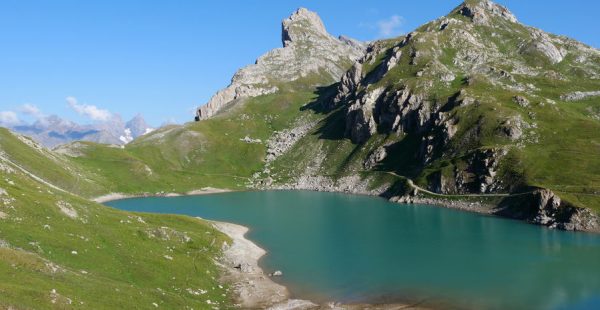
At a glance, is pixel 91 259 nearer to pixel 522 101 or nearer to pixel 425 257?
pixel 425 257

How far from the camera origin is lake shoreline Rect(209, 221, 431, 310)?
66.9m

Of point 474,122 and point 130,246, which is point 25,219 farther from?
point 474,122

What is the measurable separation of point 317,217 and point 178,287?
8407 cm

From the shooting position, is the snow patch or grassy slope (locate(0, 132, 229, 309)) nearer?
grassy slope (locate(0, 132, 229, 309))

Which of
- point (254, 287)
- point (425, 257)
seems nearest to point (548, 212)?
point (425, 257)

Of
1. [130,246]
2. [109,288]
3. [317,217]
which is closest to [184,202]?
[317,217]

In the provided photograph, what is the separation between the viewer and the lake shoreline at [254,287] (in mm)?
66875

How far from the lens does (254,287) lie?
2936 inches

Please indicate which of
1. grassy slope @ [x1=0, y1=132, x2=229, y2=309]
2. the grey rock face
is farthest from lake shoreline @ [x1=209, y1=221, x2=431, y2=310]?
the grey rock face

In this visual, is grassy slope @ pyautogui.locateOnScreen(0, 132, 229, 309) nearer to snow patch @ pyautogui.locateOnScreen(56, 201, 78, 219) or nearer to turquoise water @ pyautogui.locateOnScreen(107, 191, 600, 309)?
snow patch @ pyautogui.locateOnScreen(56, 201, 78, 219)

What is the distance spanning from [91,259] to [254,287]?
2442cm

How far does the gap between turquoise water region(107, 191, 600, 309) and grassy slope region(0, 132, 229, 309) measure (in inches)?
651

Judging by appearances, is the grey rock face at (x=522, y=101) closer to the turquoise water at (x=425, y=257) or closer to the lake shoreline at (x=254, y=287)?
the turquoise water at (x=425, y=257)

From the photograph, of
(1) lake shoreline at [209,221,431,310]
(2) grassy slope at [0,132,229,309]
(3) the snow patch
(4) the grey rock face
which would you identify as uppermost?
(4) the grey rock face
